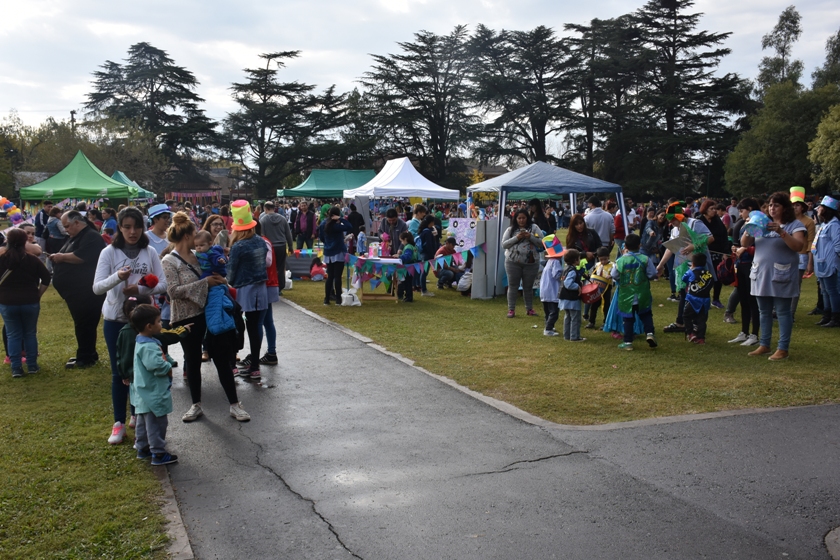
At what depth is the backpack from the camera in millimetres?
10453

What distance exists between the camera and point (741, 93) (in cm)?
5294

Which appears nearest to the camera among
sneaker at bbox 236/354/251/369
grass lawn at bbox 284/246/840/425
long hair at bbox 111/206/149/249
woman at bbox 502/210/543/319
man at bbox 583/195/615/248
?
long hair at bbox 111/206/149/249

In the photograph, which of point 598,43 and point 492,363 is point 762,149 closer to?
point 598,43

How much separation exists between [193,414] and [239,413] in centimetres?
43

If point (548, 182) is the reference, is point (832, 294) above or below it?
below

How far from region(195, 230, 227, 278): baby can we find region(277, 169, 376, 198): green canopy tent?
92.3 ft

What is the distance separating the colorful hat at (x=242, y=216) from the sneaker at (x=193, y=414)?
189 centimetres

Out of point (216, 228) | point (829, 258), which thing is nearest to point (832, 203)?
point (829, 258)

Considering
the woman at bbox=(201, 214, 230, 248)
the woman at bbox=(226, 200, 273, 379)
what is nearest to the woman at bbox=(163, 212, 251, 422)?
the woman at bbox=(226, 200, 273, 379)

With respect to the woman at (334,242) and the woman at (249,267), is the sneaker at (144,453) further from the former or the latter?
the woman at (334,242)

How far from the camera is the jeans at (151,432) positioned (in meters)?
5.17

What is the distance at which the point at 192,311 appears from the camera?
628cm

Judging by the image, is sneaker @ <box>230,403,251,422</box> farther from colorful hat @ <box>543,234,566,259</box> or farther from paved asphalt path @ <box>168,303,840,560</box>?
colorful hat @ <box>543,234,566,259</box>

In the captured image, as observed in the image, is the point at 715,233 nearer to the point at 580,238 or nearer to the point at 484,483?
the point at 580,238
